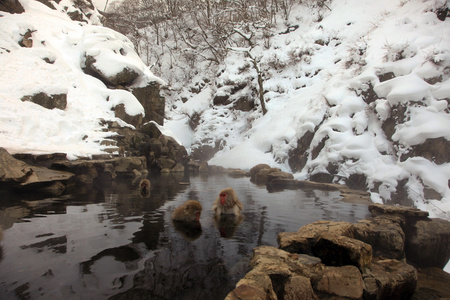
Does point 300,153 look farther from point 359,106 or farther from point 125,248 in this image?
point 125,248

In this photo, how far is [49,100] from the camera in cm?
1244

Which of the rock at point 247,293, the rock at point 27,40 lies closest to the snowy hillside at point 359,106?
the rock at point 247,293

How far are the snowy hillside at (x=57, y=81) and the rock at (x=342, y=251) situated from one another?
9903mm

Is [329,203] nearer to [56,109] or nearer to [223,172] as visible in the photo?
[223,172]

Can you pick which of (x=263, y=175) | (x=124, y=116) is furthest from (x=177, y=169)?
(x=263, y=175)

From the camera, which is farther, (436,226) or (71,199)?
(71,199)

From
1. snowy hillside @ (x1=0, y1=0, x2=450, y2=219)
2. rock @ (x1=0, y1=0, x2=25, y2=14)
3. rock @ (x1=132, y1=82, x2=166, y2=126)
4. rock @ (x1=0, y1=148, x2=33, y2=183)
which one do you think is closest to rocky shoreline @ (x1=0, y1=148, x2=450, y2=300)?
snowy hillside @ (x1=0, y1=0, x2=450, y2=219)

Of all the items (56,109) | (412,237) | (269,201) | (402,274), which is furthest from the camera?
(56,109)

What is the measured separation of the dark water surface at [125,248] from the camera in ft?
7.52

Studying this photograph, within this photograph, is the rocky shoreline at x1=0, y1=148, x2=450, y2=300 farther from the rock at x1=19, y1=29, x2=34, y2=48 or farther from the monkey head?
the rock at x1=19, y1=29, x2=34, y2=48

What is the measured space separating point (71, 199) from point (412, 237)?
721cm

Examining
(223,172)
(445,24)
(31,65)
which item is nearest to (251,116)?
(223,172)

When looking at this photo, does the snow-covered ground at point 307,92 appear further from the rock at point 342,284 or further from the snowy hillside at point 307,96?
the rock at point 342,284

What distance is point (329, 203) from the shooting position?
254 inches
